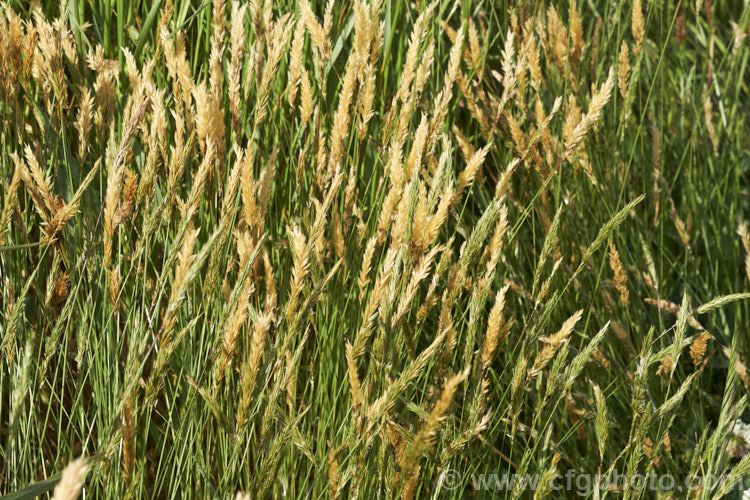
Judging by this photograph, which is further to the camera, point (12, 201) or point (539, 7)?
point (539, 7)

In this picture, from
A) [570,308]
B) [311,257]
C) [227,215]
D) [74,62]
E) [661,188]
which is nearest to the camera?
[227,215]

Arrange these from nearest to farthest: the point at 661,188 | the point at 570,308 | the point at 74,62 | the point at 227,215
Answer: the point at 227,215
the point at 74,62
the point at 570,308
the point at 661,188

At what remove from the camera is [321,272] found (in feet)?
4.16

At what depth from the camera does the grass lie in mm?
1014

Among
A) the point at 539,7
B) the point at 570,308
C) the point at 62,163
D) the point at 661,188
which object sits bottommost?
the point at 570,308

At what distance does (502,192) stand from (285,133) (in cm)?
57

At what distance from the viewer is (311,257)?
1.17m

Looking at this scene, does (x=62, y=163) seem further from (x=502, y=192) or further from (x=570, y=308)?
(x=570, y=308)

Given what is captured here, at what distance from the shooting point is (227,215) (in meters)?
0.97

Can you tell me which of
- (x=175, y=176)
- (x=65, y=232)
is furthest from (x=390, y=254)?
(x=65, y=232)

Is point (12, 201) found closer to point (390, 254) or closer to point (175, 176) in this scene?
point (175, 176)

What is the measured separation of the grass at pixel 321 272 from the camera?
3.33 ft

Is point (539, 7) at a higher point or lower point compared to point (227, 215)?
higher

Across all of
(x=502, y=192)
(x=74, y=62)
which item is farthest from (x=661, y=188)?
(x=74, y=62)
